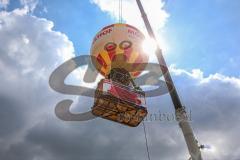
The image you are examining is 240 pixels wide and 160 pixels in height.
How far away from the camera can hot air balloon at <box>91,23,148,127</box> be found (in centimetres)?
1617

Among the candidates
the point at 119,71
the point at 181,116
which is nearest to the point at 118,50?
the point at 119,71

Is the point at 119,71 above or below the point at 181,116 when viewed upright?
above

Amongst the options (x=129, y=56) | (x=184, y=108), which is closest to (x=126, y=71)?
(x=129, y=56)

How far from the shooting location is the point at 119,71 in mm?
18797

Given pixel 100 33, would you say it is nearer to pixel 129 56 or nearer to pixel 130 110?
pixel 129 56

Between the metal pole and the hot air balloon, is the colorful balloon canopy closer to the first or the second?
the hot air balloon

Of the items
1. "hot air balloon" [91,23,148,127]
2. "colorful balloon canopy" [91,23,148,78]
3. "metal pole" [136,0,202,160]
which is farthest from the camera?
"colorful balloon canopy" [91,23,148,78]

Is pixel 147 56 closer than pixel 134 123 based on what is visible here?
No

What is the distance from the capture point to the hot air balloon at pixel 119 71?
53.1 feet

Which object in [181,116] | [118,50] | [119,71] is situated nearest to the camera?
[181,116]

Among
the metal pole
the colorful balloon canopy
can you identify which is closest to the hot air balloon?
the colorful balloon canopy

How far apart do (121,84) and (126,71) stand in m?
2.07

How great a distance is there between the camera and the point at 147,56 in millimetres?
19266

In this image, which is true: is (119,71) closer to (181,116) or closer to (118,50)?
(118,50)
